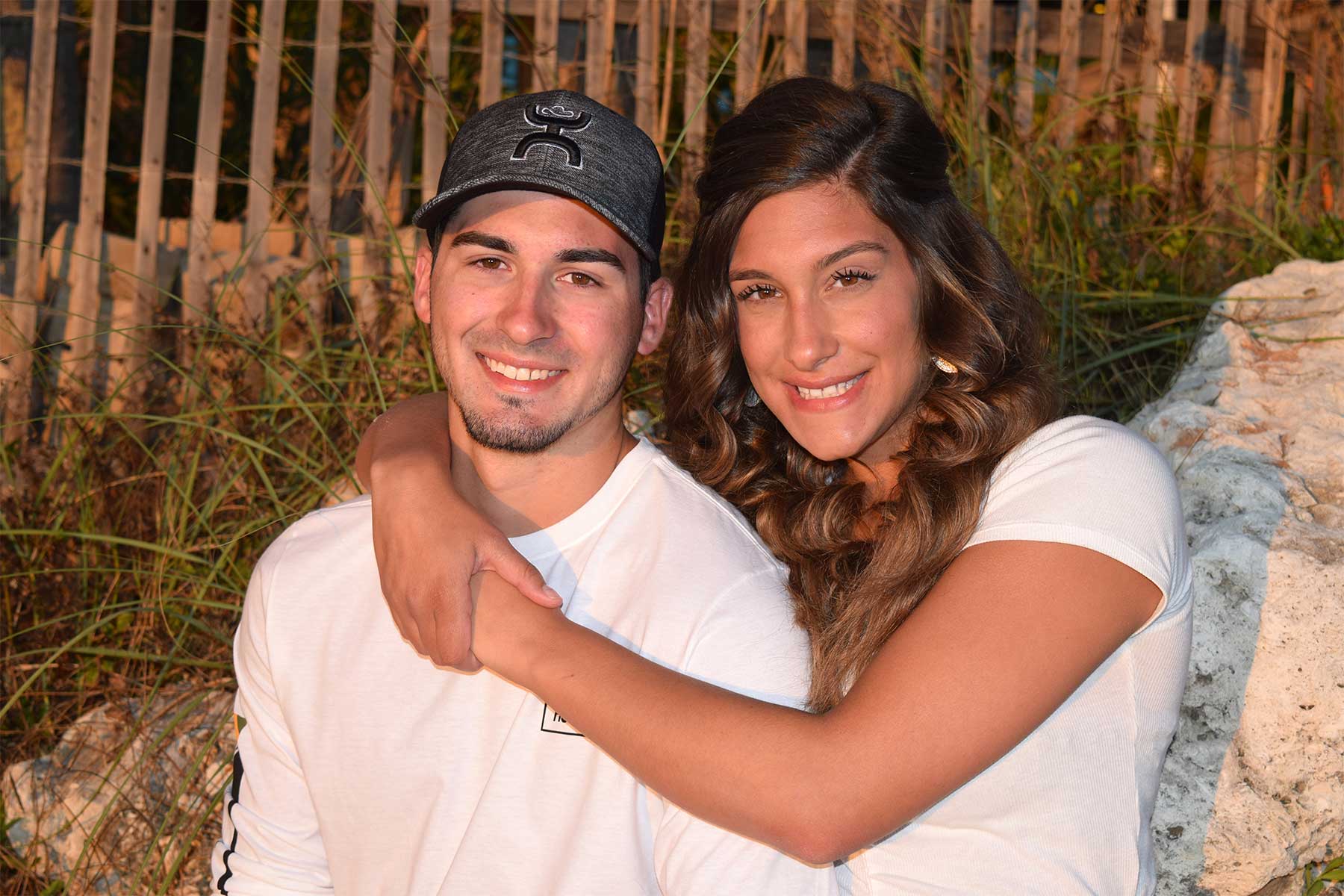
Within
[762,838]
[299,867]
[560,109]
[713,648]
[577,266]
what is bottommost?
[299,867]

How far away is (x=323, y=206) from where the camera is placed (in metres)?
4.81

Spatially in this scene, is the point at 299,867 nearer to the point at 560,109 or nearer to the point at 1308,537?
the point at 560,109

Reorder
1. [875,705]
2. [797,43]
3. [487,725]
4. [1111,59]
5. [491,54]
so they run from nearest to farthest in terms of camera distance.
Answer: [875,705]
[487,725]
[1111,59]
[797,43]
[491,54]

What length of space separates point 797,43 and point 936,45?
2.13ft

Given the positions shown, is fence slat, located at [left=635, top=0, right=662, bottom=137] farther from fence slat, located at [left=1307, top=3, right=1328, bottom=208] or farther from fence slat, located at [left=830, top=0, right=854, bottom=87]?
fence slat, located at [left=1307, top=3, right=1328, bottom=208]

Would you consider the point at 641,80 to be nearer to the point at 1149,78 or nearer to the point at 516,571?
the point at 1149,78

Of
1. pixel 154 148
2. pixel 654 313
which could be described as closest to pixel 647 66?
pixel 154 148

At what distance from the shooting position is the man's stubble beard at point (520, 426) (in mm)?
2236

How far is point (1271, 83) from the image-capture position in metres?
4.95

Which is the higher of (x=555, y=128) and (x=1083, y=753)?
(x=555, y=128)

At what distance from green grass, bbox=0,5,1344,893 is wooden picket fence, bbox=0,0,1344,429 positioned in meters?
0.41


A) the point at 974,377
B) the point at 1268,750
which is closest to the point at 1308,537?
the point at 1268,750

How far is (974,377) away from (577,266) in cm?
78

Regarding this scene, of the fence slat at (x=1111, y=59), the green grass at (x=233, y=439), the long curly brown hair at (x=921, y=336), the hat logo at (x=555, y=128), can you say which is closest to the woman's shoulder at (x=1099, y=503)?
the long curly brown hair at (x=921, y=336)
